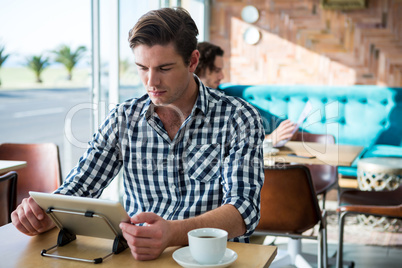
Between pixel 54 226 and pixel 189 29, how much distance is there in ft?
2.36

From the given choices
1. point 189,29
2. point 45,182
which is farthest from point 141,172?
point 45,182

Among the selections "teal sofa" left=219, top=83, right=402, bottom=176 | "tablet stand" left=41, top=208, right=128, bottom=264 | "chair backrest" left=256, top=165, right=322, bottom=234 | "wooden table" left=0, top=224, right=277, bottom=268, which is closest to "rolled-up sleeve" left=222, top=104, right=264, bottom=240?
"wooden table" left=0, top=224, right=277, bottom=268

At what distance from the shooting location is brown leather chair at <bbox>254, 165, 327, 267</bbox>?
6.75 ft

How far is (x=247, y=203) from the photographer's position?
128cm

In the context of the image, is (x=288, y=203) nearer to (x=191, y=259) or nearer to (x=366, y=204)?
(x=366, y=204)

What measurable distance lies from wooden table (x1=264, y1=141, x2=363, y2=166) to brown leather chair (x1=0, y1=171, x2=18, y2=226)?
1.30m

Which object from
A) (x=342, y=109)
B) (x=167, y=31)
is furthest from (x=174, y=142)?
(x=342, y=109)

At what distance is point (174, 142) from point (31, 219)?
50cm

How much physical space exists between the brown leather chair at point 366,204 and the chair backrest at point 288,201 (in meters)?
0.29

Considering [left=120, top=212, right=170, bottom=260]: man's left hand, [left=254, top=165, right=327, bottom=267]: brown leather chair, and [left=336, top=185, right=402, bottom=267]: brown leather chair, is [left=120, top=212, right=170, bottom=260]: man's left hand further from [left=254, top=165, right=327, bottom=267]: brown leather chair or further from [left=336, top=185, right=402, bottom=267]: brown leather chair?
[left=336, top=185, right=402, bottom=267]: brown leather chair

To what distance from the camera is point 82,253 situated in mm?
1062

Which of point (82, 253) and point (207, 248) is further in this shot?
point (82, 253)

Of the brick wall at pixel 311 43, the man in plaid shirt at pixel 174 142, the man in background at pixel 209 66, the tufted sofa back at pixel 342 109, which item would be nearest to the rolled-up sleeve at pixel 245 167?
the man in plaid shirt at pixel 174 142

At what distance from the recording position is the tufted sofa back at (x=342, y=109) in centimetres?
452
